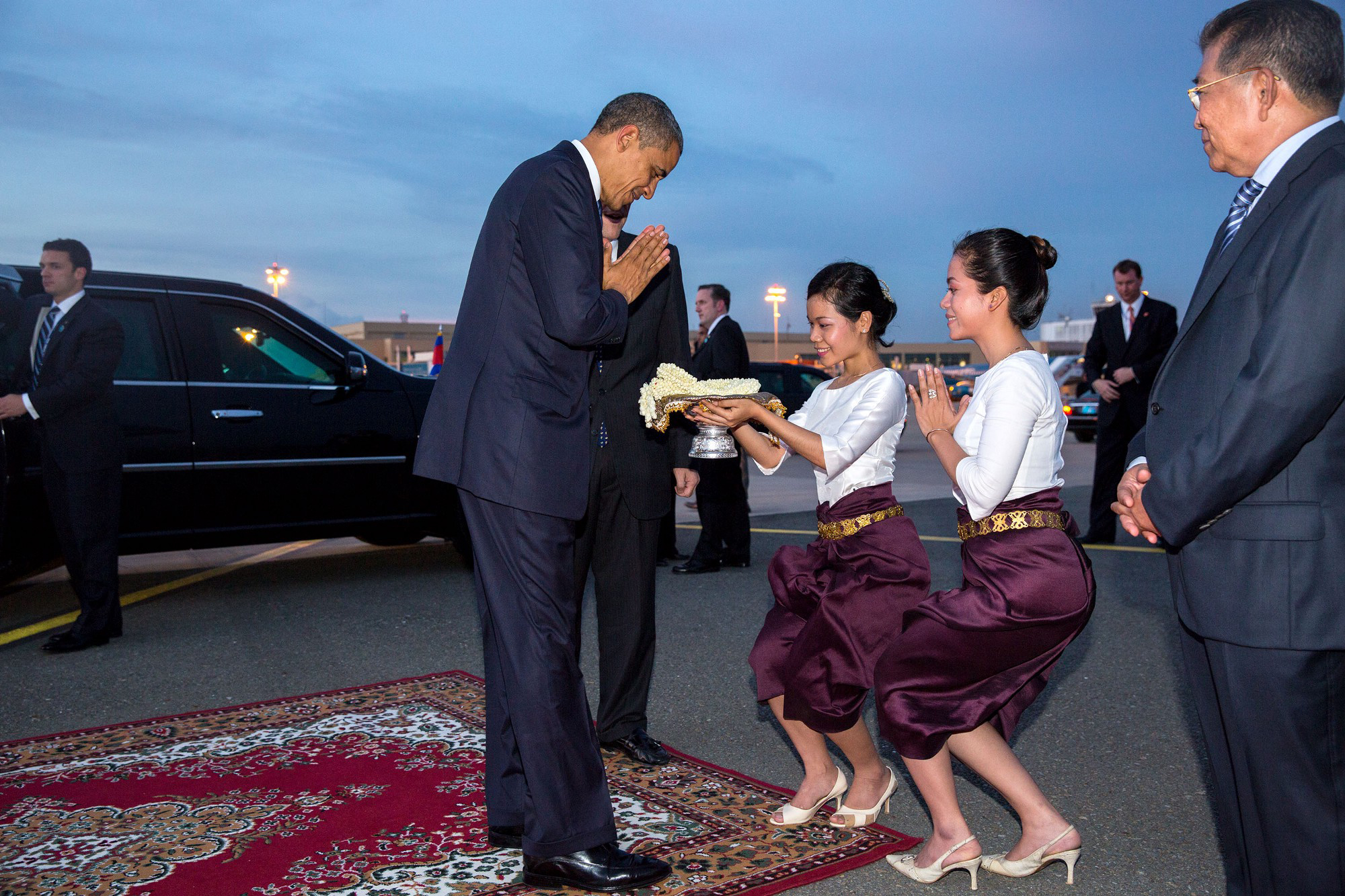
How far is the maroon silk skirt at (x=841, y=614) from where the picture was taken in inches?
136

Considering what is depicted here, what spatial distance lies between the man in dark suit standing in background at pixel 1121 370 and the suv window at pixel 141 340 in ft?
22.6

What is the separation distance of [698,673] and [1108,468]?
525 centimetres

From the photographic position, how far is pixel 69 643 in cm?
602

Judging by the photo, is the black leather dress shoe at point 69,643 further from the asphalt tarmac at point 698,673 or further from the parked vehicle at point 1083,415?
the parked vehicle at point 1083,415

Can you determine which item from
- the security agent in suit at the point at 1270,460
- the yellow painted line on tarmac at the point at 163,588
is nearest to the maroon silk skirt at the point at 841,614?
the security agent in suit at the point at 1270,460

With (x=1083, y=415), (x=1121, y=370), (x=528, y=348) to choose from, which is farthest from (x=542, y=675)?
(x=1083, y=415)

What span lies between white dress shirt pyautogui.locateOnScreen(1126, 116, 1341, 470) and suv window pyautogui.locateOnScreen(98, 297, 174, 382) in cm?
635

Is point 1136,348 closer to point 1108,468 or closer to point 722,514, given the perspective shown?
point 1108,468

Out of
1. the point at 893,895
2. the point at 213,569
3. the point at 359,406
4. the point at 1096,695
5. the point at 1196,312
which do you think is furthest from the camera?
the point at 213,569

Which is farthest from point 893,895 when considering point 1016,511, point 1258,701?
point 1258,701

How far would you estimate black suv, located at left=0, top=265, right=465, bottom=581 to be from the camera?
21.8 feet

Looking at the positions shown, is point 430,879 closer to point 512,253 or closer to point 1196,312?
point 512,253

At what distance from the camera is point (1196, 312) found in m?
2.27

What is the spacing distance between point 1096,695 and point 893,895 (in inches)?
94.0
